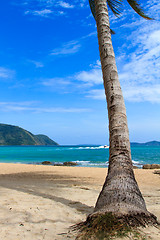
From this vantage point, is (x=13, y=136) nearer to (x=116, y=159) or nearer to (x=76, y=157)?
(x=76, y=157)

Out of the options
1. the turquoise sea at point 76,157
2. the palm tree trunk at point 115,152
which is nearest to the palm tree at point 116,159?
the palm tree trunk at point 115,152

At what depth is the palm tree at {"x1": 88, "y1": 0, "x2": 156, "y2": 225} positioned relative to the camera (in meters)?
2.75

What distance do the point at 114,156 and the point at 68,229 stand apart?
55.8 inches

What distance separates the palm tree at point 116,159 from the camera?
2.75 metres

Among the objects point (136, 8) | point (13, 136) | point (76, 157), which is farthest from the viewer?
point (13, 136)

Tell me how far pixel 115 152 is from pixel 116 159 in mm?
134

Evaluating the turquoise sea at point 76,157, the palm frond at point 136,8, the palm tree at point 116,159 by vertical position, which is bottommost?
the turquoise sea at point 76,157

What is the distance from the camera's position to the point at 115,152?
3.56 metres

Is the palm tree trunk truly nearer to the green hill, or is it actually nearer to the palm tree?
the palm tree

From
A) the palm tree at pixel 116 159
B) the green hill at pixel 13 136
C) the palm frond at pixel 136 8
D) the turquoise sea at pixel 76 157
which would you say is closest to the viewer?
the palm tree at pixel 116 159

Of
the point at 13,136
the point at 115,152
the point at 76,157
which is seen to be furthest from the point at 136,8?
the point at 13,136

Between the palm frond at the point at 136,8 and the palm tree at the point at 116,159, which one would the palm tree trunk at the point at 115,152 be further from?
the palm frond at the point at 136,8

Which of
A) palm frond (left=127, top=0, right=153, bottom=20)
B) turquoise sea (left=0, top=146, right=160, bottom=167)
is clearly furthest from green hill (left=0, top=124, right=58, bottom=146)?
palm frond (left=127, top=0, right=153, bottom=20)

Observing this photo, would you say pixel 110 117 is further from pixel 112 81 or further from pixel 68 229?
pixel 68 229
